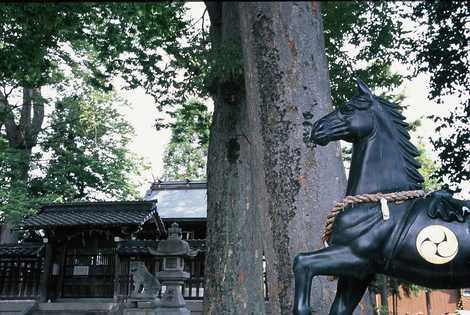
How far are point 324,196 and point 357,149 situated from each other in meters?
0.40

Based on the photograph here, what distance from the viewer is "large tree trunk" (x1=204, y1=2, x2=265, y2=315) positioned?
7.30m

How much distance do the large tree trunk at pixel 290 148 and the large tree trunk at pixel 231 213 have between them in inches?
140

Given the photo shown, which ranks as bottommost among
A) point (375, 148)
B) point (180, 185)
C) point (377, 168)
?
point (377, 168)

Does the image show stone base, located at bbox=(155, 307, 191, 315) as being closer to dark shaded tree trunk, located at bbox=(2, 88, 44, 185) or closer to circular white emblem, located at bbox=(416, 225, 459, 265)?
circular white emblem, located at bbox=(416, 225, 459, 265)

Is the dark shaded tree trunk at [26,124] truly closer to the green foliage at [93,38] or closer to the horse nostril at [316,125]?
the green foliage at [93,38]

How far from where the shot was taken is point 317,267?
9.53 ft

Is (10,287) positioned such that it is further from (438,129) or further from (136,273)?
(438,129)

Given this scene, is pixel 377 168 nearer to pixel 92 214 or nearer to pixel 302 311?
pixel 302 311

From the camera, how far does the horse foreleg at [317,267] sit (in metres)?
2.91

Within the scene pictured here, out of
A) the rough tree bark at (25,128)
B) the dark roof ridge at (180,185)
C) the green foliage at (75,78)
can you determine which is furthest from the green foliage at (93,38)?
the dark roof ridge at (180,185)

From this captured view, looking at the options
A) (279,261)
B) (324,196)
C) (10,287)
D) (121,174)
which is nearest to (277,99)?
(324,196)

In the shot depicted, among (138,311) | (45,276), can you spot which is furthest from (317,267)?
(45,276)

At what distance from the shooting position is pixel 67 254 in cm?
1578

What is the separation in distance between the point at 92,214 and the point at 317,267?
1417cm
